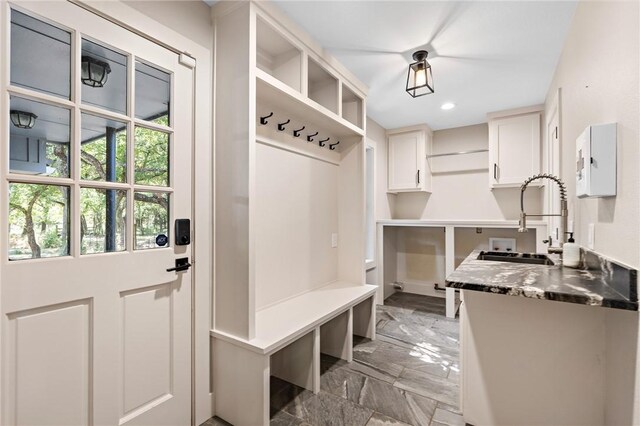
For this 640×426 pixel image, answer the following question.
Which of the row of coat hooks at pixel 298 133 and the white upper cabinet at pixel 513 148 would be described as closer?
the row of coat hooks at pixel 298 133

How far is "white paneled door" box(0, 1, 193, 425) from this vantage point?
1103mm

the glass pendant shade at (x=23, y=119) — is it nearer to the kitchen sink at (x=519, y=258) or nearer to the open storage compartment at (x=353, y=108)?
the open storage compartment at (x=353, y=108)

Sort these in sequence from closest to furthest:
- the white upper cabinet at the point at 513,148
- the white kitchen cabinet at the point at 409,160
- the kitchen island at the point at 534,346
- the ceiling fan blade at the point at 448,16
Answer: the kitchen island at the point at 534,346, the ceiling fan blade at the point at 448,16, the white upper cabinet at the point at 513,148, the white kitchen cabinet at the point at 409,160

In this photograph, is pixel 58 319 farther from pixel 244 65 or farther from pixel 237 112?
pixel 244 65

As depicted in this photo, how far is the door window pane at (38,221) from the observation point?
110cm

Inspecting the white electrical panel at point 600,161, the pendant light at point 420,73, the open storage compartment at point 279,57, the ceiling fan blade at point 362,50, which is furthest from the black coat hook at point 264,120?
the white electrical panel at point 600,161

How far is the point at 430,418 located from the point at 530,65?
2.81 meters

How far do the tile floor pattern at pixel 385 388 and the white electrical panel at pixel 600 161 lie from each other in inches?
56.8

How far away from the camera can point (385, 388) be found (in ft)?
6.72

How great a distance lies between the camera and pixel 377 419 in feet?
5.71

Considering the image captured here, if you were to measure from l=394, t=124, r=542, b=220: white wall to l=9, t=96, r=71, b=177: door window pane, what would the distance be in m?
4.06

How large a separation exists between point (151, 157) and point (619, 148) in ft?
6.87

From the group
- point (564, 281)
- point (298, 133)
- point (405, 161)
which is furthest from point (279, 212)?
point (405, 161)

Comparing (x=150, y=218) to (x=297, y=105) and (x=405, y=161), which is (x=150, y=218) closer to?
(x=297, y=105)
